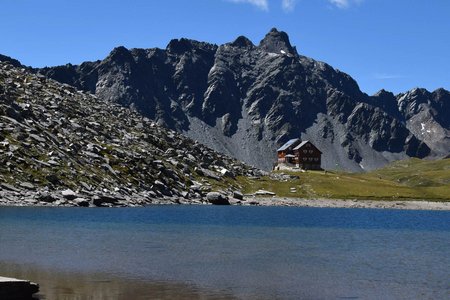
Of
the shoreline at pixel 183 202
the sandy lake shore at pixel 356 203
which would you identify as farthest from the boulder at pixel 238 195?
the sandy lake shore at pixel 356 203

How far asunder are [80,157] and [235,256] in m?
92.7

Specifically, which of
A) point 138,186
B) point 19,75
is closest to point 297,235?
point 138,186

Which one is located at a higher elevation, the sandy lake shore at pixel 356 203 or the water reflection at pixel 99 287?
the sandy lake shore at pixel 356 203

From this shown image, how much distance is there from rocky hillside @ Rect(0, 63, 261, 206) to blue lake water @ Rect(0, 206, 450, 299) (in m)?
25.9

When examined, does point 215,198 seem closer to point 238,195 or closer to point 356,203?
point 238,195

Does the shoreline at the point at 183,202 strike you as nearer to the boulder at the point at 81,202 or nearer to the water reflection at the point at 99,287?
the boulder at the point at 81,202

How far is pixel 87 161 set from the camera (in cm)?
13700

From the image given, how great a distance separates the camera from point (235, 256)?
171ft

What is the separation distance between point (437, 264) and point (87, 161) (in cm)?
→ 10067

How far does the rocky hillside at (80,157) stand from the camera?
115 m

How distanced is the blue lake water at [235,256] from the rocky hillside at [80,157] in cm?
2587

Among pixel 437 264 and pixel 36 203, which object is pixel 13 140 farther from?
pixel 437 264

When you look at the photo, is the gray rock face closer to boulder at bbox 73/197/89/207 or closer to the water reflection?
boulder at bbox 73/197/89/207

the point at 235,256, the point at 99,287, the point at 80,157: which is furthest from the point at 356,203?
the point at 99,287
